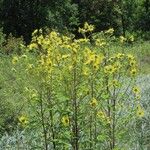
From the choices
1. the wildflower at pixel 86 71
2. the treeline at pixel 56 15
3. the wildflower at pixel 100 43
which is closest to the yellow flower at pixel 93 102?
the wildflower at pixel 86 71

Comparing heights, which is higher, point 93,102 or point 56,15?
point 56,15

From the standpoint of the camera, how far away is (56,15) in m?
34.7

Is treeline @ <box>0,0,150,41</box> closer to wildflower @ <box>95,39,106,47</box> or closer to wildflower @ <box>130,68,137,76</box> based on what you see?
wildflower @ <box>95,39,106,47</box>

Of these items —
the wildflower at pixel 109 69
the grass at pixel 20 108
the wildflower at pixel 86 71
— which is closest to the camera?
the wildflower at pixel 86 71

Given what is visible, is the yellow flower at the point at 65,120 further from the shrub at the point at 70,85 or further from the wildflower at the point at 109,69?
the wildflower at the point at 109,69

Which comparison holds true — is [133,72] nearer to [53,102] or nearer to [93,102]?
[93,102]

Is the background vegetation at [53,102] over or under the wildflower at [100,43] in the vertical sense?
under

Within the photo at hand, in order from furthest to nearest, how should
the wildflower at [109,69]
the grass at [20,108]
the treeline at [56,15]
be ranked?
1. the treeline at [56,15]
2. the grass at [20,108]
3. the wildflower at [109,69]

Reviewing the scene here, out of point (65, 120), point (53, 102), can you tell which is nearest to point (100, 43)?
point (53, 102)

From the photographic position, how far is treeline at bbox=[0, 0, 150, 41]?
1352 inches

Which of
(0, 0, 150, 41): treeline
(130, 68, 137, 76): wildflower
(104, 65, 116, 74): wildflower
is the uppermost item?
(0, 0, 150, 41): treeline

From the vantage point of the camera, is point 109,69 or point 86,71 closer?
point 86,71

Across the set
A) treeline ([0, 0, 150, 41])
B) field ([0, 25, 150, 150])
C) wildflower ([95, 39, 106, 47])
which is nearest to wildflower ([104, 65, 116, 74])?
field ([0, 25, 150, 150])

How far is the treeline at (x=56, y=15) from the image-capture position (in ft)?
113
